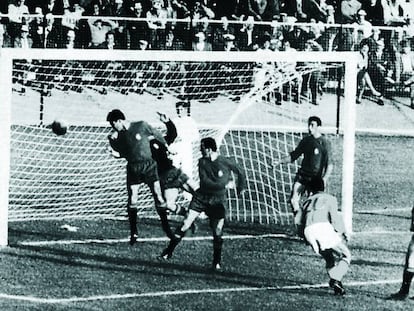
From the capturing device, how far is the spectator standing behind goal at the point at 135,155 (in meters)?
18.5

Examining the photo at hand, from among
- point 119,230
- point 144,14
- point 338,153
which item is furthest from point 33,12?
point 119,230

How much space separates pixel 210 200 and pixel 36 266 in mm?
2529

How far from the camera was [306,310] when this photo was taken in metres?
14.4

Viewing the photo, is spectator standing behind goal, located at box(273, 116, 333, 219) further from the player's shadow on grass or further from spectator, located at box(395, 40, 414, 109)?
spectator, located at box(395, 40, 414, 109)

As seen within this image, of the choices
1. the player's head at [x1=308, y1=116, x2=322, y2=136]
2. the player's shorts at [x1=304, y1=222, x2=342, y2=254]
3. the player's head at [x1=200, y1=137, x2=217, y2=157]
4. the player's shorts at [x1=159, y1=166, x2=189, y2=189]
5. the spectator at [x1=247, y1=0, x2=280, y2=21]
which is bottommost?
the player's shorts at [x1=304, y1=222, x2=342, y2=254]

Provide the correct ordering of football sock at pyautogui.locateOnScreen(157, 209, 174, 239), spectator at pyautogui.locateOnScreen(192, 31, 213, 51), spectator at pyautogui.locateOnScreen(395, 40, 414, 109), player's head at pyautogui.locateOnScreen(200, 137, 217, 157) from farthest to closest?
spectator at pyautogui.locateOnScreen(395, 40, 414, 109) < spectator at pyautogui.locateOnScreen(192, 31, 213, 51) < football sock at pyautogui.locateOnScreen(157, 209, 174, 239) < player's head at pyautogui.locateOnScreen(200, 137, 217, 157)

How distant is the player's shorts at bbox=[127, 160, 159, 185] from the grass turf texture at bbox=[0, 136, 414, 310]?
37.4 inches

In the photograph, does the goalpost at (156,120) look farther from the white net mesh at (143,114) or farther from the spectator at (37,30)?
the spectator at (37,30)

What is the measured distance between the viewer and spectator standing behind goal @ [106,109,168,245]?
18.5 metres

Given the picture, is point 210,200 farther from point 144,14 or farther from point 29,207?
point 144,14

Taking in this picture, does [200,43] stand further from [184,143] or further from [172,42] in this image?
[184,143]

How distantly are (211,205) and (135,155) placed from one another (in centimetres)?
219

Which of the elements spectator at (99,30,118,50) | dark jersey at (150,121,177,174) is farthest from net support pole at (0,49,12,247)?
spectator at (99,30,118,50)

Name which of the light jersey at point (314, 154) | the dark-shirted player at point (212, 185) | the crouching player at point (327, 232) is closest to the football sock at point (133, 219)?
the dark-shirted player at point (212, 185)
